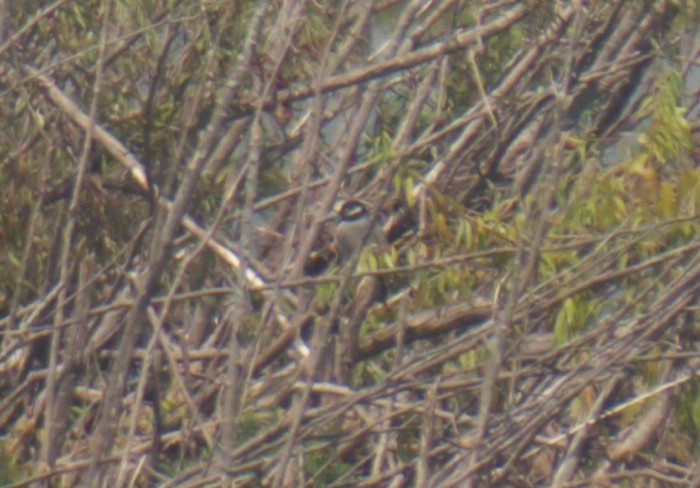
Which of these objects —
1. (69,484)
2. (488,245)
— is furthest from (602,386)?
(69,484)

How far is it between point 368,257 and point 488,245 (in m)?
0.44

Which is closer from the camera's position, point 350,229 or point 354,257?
point 354,257

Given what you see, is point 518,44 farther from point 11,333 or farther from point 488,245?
point 11,333

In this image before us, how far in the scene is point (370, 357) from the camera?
15.8 feet

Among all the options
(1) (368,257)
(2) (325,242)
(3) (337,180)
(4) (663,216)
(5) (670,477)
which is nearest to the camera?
(3) (337,180)

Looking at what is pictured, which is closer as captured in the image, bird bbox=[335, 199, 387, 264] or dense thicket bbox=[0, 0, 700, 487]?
dense thicket bbox=[0, 0, 700, 487]

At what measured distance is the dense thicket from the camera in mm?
3348

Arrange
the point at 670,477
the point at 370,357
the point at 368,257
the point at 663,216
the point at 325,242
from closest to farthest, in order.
→ the point at 663,216 < the point at 670,477 < the point at 368,257 < the point at 370,357 < the point at 325,242

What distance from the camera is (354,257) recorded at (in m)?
3.21

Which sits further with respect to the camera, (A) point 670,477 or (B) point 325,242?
(B) point 325,242

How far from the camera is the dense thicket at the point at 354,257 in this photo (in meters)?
3.35

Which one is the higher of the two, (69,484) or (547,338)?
(547,338)

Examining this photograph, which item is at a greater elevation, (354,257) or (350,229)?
(354,257)

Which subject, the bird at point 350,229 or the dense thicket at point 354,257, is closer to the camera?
the dense thicket at point 354,257
